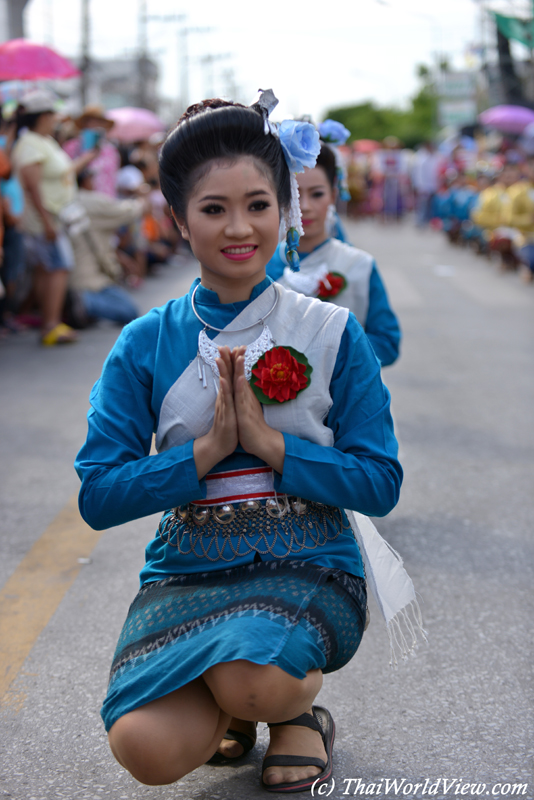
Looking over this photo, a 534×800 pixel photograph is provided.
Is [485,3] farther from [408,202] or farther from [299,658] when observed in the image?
[299,658]

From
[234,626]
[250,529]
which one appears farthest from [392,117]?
[234,626]

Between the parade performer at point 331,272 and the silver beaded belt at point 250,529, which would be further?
the parade performer at point 331,272

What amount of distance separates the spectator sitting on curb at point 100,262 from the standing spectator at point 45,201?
19.2 inches

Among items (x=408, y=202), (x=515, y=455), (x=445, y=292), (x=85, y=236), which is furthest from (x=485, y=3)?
(x=515, y=455)

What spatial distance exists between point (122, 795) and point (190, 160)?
1.42m

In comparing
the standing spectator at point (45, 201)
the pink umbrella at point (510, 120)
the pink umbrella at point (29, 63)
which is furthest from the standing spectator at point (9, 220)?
the pink umbrella at point (510, 120)

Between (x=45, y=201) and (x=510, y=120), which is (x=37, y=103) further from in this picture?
(x=510, y=120)

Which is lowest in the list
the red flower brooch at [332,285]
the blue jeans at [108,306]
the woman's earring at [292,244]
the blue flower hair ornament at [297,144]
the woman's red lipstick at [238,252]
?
the blue jeans at [108,306]

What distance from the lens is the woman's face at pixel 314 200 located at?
371 centimetres

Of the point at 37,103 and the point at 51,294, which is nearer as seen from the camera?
the point at 37,103

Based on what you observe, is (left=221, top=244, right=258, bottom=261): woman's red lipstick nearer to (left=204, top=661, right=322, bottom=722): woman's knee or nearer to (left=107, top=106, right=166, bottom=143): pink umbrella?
(left=204, top=661, right=322, bottom=722): woman's knee

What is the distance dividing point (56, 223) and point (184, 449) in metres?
6.57

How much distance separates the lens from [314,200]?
3.73m

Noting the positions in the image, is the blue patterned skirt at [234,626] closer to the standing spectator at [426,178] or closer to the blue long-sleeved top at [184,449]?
the blue long-sleeved top at [184,449]
